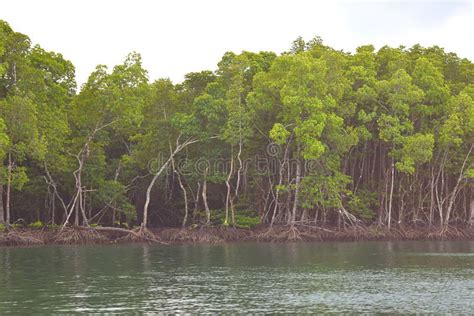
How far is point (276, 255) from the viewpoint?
36.7 m

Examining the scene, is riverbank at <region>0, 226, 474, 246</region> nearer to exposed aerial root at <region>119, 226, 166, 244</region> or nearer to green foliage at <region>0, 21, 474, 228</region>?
exposed aerial root at <region>119, 226, 166, 244</region>

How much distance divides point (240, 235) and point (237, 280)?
22.8m

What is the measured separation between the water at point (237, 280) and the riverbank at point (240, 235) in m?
3.94

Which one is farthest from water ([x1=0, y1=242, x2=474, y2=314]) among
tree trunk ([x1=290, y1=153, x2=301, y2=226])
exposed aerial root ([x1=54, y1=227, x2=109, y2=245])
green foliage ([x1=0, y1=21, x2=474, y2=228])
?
green foliage ([x1=0, y1=21, x2=474, y2=228])

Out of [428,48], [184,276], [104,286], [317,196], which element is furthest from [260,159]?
[104,286]

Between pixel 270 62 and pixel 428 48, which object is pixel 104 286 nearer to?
pixel 270 62

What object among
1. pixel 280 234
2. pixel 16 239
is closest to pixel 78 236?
pixel 16 239

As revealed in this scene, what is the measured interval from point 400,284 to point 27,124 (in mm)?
24633

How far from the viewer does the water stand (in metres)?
20.6

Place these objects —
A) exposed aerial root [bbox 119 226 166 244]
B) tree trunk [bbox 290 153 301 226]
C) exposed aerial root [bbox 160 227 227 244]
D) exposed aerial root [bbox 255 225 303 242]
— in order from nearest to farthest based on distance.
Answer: exposed aerial root [bbox 119 226 166 244] → exposed aerial root [bbox 255 225 303 242] → exposed aerial root [bbox 160 227 227 244] → tree trunk [bbox 290 153 301 226]

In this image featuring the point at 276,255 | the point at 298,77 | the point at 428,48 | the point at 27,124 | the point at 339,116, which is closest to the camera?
the point at 276,255

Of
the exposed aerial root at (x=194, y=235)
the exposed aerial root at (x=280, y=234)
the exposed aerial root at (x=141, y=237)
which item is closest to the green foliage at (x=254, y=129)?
the exposed aerial root at (x=280, y=234)

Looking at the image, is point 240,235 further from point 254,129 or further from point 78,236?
point 78,236

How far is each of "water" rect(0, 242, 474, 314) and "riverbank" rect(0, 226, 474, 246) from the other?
3.94 metres
